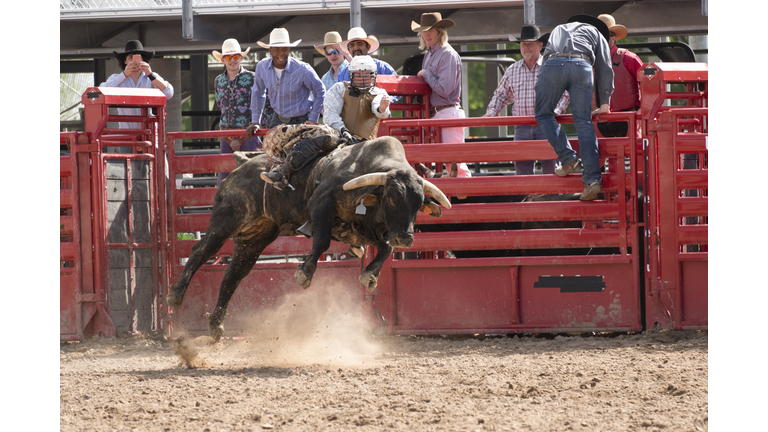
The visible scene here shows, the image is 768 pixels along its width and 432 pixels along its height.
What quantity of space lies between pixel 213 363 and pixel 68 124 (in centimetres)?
1160

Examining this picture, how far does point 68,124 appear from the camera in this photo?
653 inches

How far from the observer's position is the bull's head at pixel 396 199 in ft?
18.5

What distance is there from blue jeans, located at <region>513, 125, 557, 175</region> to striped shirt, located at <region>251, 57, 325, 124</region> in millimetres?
2052

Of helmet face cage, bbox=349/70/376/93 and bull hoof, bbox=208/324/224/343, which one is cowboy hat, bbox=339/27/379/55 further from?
bull hoof, bbox=208/324/224/343

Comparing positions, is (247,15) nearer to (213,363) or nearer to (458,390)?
(213,363)

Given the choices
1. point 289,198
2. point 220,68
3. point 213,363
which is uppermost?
point 220,68

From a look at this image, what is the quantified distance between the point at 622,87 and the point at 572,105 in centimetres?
132

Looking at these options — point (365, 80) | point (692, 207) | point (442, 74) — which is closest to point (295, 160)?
point (365, 80)

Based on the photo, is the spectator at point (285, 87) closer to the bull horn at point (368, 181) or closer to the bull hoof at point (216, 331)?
the bull hoof at point (216, 331)

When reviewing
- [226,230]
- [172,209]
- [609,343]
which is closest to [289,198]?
[226,230]

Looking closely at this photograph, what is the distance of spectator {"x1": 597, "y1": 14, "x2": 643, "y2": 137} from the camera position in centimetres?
784

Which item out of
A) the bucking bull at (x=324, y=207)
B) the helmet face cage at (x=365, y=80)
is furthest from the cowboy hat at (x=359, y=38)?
the bucking bull at (x=324, y=207)

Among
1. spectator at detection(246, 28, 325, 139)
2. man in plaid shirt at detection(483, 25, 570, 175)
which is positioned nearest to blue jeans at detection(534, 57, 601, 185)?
man in plaid shirt at detection(483, 25, 570, 175)

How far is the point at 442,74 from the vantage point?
26.1 ft
